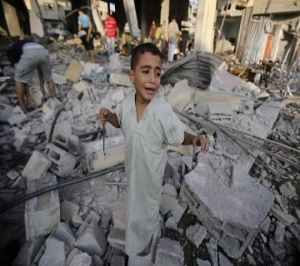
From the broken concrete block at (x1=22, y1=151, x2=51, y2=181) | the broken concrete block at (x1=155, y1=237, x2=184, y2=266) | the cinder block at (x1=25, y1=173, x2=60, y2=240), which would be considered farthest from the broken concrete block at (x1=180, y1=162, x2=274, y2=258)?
the broken concrete block at (x1=22, y1=151, x2=51, y2=181)

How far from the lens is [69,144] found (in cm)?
321

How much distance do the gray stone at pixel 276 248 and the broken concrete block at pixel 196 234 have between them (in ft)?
2.42

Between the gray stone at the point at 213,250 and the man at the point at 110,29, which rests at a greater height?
the man at the point at 110,29

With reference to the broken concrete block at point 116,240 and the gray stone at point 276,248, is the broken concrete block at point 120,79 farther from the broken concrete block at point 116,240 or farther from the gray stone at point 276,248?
the gray stone at point 276,248

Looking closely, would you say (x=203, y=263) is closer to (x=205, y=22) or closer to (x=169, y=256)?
(x=169, y=256)

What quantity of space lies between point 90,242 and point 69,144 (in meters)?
1.70

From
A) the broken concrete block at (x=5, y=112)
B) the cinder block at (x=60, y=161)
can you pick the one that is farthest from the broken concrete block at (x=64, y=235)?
the broken concrete block at (x=5, y=112)

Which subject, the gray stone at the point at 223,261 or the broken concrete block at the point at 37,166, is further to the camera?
the broken concrete block at the point at 37,166

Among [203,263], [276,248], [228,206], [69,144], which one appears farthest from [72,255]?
[276,248]

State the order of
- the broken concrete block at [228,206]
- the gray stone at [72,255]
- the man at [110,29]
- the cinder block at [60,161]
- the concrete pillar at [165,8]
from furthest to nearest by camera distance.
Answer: the concrete pillar at [165,8]
the man at [110,29]
the cinder block at [60,161]
the broken concrete block at [228,206]
the gray stone at [72,255]

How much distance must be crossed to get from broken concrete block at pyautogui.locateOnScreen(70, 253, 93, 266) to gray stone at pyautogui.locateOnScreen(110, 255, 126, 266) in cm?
21

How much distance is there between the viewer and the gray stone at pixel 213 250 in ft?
6.78

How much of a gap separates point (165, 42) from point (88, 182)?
10.6 meters

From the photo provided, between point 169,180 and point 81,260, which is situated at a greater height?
point 81,260
